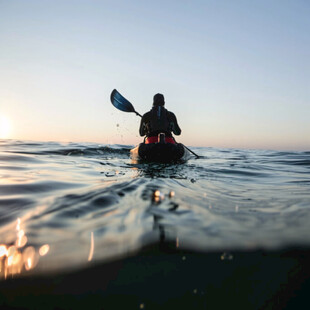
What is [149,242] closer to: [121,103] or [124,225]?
[124,225]

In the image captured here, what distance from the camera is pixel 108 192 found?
303 centimetres

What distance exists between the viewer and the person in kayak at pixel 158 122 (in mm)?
7586

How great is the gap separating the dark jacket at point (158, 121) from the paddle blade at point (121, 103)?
204 cm

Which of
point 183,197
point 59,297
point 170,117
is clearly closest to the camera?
point 59,297

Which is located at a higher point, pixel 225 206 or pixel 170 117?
pixel 170 117

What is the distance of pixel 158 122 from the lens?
25.9 ft

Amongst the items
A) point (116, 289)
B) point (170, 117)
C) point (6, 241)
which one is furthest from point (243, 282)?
point (170, 117)

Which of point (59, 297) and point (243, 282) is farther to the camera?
point (243, 282)

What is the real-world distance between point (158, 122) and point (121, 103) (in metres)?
3.05

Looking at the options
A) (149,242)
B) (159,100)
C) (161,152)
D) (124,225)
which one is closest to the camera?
(149,242)

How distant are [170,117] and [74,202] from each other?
6344 millimetres

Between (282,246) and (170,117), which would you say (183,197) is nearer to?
(282,246)

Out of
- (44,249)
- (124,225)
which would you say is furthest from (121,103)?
(44,249)

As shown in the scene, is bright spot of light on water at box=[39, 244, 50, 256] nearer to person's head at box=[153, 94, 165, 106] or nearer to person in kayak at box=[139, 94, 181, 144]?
person in kayak at box=[139, 94, 181, 144]
